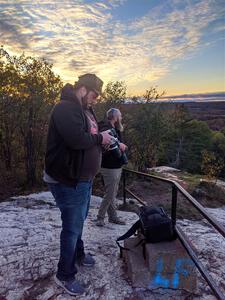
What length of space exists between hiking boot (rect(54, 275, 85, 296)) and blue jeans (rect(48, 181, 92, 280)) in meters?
0.04

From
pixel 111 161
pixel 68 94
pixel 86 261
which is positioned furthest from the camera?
pixel 111 161

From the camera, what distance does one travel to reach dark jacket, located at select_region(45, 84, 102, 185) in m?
2.20

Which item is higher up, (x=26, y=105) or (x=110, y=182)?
(x=26, y=105)

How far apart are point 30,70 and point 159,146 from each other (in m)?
7.23

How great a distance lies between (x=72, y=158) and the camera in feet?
7.55

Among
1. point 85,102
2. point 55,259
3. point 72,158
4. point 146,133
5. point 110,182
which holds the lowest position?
point 55,259

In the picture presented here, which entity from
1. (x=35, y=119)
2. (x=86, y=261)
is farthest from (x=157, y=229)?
(x=35, y=119)

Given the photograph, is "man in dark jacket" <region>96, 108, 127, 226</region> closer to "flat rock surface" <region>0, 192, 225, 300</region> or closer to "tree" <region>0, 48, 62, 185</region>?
"flat rock surface" <region>0, 192, 225, 300</region>

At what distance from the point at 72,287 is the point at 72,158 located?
3.91ft

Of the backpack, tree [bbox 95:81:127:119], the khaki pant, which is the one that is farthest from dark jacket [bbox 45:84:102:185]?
tree [bbox 95:81:127:119]

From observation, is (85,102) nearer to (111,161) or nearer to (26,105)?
(111,161)

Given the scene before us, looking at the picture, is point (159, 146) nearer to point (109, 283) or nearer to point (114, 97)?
point (114, 97)

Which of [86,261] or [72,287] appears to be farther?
[86,261]

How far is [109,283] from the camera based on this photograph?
2705 millimetres
